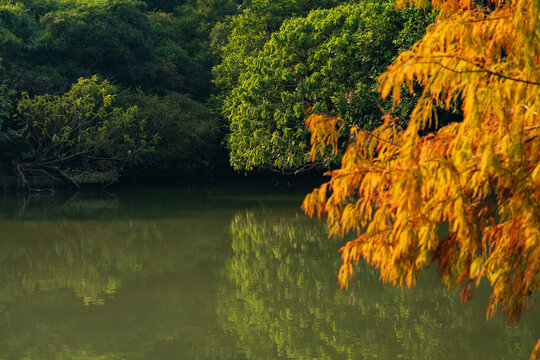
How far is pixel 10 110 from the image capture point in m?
22.0

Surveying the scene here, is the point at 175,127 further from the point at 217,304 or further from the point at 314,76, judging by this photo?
the point at 217,304

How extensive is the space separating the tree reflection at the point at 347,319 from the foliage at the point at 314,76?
7.08 meters

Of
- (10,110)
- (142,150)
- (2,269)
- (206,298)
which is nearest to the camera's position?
(206,298)

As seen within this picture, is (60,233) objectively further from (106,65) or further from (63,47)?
(106,65)

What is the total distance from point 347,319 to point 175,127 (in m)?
19.0

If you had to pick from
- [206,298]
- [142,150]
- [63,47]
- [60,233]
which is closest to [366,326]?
[206,298]

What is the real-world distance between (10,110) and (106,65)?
6221 mm

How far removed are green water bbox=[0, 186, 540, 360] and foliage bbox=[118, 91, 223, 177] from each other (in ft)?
37.7

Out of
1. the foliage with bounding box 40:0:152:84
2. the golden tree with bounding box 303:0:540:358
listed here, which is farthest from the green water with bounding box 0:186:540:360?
the foliage with bounding box 40:0:152:84

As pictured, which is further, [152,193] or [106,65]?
[106,65]

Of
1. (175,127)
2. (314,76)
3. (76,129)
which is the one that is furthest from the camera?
(175,127)

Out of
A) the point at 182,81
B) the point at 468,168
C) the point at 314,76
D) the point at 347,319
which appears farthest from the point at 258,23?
the point at 468,168

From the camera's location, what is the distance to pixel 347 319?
7012 mm

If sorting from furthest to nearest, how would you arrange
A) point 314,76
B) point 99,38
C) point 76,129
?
1. point 99,38
2. point 76,129
3. point 314,76
